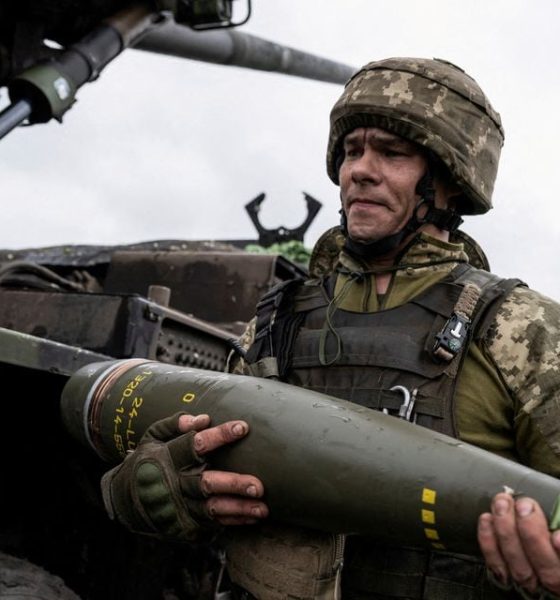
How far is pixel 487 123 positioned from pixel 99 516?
2.52 meters

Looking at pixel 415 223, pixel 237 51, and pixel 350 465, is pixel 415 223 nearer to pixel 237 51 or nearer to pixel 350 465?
pixel 350 465

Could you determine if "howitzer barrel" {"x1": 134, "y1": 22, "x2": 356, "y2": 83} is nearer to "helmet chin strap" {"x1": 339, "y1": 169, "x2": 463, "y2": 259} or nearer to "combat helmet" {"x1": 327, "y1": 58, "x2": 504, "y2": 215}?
"combat helmet" {"x1": 327, "y1": 58, "x2": 504, "y2": 215}

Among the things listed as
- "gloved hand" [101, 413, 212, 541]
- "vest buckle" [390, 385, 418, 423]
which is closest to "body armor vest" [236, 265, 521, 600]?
"vest buckle" [390, 385, 418, 423]

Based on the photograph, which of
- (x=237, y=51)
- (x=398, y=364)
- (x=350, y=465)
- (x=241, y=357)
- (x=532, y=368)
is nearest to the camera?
(x=350, y=465)

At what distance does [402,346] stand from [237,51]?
9449 millimetres

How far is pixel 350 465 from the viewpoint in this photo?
235 centimetres

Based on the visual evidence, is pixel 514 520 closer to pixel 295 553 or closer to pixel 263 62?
pixel 295 553

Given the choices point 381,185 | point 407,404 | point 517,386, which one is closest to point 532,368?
point 517,386

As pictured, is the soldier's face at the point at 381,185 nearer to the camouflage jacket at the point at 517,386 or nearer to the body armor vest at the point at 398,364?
the body armor vest at the point at 398,364

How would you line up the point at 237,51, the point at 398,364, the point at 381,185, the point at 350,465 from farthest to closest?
the point at 237,51 → the point at 381,185 → the point at 398,364 → the point at 350,465

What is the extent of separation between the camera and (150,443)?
2492 millimetres

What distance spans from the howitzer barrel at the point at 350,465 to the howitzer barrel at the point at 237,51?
8202 millimetres

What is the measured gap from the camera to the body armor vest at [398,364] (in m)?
2.48

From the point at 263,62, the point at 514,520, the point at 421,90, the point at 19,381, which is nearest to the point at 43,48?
the point at 263,62
